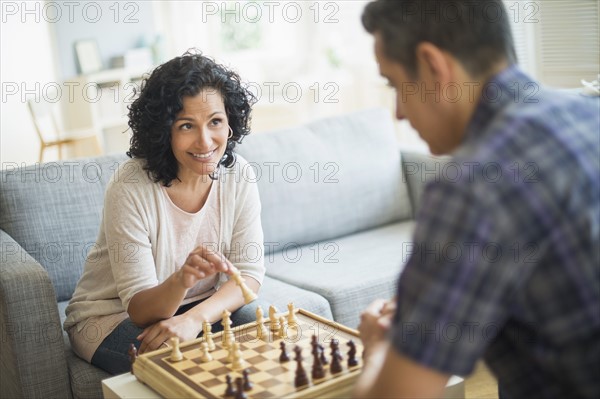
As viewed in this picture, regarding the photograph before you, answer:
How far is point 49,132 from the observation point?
579cm

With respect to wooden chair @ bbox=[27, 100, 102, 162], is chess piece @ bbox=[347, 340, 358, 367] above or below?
below

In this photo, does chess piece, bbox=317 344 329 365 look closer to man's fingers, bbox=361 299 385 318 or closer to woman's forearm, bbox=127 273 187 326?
man's fingers, bbox=361 299 385 318

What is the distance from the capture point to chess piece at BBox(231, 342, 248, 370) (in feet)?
5.60

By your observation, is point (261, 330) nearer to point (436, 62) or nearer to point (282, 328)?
point (282, 328)

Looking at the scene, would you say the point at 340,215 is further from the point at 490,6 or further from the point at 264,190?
the point at 490,6

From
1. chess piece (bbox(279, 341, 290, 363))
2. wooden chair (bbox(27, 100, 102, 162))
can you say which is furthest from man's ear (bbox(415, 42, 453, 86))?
wooden chair (bbox(27, 100, 102, 162))

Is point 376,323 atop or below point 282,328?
atop

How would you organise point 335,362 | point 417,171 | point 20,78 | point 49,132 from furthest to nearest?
point 20,78
point 49,132
point 417,171
point 335,362

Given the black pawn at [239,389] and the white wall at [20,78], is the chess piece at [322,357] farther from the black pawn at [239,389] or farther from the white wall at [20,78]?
the white wall at [20,78]

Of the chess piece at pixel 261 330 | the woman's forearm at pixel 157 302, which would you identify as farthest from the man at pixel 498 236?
the woman's forearm at pixel 157 302

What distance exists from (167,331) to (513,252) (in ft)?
4.22

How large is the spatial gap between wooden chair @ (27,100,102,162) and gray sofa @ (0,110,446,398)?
9.56ft

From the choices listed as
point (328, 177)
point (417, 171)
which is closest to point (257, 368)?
point (328, 177)

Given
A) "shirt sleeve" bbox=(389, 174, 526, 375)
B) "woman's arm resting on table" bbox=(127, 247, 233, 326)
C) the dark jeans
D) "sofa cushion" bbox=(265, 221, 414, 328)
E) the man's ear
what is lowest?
"sofa cushion" bbox=(265, 221, 414, 328)
